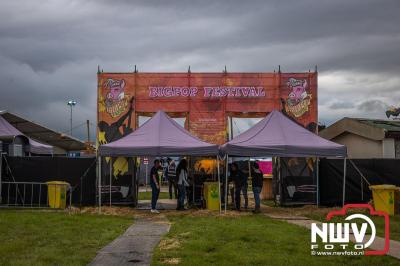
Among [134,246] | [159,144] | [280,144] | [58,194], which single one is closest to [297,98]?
[280,144]

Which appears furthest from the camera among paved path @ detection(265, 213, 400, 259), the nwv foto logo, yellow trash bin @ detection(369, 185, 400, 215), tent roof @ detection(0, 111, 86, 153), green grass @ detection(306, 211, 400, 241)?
tent roof @ detection(0, 111, 86, 153)

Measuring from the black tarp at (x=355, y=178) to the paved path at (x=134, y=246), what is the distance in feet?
29.2

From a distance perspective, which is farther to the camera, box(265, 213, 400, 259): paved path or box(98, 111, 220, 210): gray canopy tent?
box(98, 111, 220, 210): gray canopy tent

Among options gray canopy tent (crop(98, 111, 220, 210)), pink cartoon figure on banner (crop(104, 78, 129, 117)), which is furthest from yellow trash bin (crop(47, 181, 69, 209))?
pink cartoon figure on banner (crop(104, 78, 129, 117))

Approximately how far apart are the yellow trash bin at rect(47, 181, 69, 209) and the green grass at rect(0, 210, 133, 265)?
5.31 feet

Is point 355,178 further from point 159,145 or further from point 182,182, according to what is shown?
point 159,145

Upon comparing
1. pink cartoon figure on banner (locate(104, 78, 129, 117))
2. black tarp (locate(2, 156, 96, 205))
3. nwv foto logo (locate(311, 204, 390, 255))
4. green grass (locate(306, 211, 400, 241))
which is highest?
pink cartoon figure on banner (locate(104, 78, 129, 117))

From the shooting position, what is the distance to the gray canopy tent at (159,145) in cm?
1781

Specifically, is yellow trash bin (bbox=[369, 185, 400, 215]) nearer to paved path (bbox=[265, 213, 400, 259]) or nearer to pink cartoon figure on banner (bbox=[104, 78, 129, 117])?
paved path (bbox=[265, 213, 400, 259])

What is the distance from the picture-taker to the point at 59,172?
828 inches

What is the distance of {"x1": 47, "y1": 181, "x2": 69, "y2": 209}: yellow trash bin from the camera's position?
1931 cm

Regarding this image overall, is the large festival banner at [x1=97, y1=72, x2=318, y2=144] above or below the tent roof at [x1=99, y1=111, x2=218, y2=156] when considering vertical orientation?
above

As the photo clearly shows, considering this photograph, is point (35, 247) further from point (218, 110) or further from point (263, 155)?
point (218, 110)

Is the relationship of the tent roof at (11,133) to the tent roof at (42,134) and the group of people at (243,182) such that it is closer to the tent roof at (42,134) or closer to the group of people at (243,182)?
the tent roof at (42,134)
